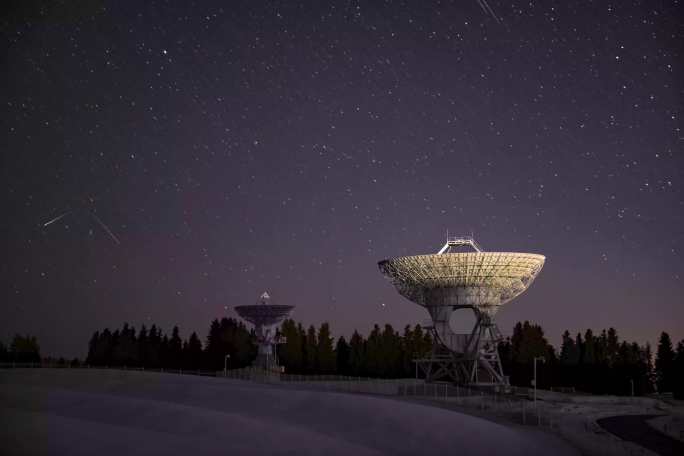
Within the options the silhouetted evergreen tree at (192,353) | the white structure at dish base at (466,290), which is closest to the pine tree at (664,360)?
the white structure at dish base at (466,290)

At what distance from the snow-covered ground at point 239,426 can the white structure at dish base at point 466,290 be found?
23233 mm

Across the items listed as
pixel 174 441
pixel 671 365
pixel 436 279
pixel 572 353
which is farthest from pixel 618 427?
pixel 572 353

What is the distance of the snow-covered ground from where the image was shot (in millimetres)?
18792

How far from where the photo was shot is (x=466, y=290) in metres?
59.2

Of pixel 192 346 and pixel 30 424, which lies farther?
pixel 192 346

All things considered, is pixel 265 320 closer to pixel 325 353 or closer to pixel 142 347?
pixel 325 353

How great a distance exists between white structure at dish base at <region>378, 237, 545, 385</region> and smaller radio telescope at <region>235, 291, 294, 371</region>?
21.9m

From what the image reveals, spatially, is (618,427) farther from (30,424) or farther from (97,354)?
(97,354)

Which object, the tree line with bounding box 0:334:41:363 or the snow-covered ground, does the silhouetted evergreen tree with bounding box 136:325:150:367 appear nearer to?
the tree line with bounding box 0:334:41:363

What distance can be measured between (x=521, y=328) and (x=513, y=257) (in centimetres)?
6303

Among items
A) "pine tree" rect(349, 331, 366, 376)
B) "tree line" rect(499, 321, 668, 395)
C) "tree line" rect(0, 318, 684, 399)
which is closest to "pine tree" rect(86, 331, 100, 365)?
"tree line" rect(0, 318, 684, 399)

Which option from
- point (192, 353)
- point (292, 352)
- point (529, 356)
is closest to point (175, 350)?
point (192, 353)

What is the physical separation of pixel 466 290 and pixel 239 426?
37516 millimetres

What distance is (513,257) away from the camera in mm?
56031
